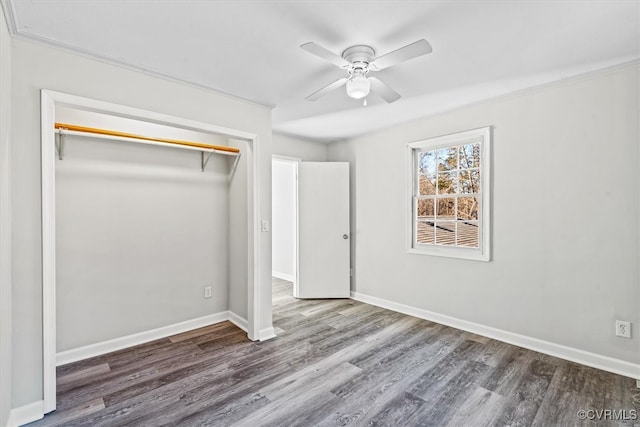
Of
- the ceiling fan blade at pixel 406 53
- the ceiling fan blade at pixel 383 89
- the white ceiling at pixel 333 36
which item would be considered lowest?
the ceiling fan blade at pixel 383 89

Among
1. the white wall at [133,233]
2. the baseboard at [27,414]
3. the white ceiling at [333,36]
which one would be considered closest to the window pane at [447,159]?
the white ceiling at [333,36]

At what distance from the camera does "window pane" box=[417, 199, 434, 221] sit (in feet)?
12.3

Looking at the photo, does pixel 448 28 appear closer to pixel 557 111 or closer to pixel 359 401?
pixel 557 111

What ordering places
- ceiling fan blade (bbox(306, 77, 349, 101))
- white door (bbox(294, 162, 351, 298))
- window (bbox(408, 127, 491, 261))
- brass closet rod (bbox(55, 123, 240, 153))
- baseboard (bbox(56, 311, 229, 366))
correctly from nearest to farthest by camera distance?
ceiling fan blade (bbox(306, 77, 349, 101)) → brass closet rod (bbox(55, 123, 240, 153)) → baseboard (bbox(56, 311, 229, 366)) → window (bbox(408, 127, 491, 261)) → white door (bbox(294, 162, 351, 298))

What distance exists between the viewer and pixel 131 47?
2105mm

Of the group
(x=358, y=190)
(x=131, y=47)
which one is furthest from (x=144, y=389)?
(x=358, y=190)

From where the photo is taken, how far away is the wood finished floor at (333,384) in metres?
1.96

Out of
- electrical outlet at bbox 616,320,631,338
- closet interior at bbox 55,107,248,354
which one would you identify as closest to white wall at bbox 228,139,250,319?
closet interior at bbox 55,107,248,354

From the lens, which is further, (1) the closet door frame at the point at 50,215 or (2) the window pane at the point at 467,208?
(2) the window pane at the point at 467,208

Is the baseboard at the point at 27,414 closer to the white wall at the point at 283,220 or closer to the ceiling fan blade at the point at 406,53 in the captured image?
the ceiling fan blade at the point at 406,53

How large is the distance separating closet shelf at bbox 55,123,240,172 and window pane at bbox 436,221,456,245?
254 centimetres

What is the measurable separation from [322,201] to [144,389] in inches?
120

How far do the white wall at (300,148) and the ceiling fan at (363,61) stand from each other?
2043mm

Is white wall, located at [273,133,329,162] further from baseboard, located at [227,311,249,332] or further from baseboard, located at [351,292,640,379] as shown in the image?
baseboard, located at [351,292,640,379]
